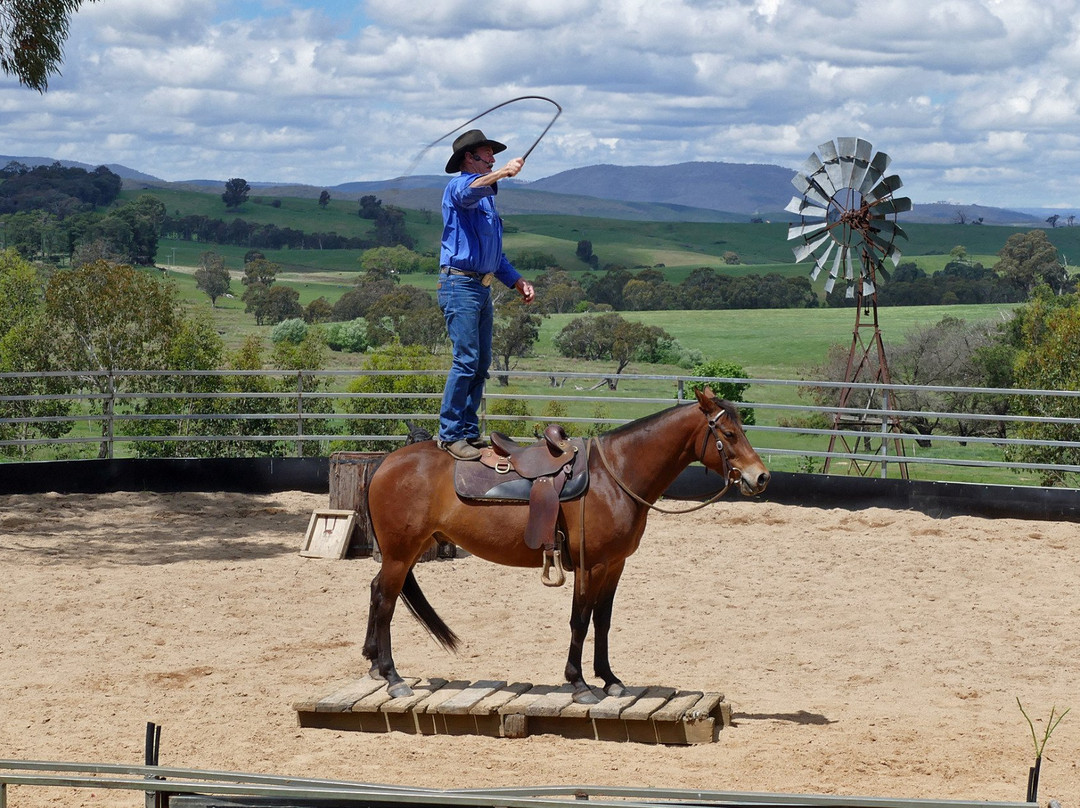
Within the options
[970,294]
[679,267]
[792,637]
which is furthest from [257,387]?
[679,267]

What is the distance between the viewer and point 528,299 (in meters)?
6.84

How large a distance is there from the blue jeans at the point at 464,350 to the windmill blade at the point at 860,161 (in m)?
11.9

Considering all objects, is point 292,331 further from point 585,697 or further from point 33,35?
point 585,697

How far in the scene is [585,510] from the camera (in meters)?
6.29

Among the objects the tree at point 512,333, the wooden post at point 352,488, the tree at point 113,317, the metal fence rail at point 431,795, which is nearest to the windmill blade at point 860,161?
the wooden post at point 352,488

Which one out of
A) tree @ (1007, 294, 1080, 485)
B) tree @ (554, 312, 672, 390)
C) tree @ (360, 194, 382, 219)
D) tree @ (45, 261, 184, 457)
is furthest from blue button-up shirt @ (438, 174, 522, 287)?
tree @ (360, 194, 382, 219)

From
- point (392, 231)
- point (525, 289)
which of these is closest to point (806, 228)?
point (525, 289)

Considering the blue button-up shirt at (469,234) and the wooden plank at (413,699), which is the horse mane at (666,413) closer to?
the blue button-up shirt at (469,234)

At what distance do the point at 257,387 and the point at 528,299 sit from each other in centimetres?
3063

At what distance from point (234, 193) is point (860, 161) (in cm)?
11940

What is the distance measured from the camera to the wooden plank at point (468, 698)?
6.04m

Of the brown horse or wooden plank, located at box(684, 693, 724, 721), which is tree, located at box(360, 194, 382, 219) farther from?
wooden plank, located at box(684, 693, 724, 721)

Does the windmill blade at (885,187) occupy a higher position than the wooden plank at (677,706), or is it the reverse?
the windmill blade at (885,187)

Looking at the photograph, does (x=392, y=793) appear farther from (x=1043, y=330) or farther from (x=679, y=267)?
(x=679, y=267)
